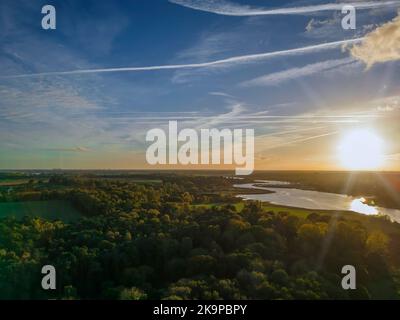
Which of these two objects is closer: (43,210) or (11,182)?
(11,182)

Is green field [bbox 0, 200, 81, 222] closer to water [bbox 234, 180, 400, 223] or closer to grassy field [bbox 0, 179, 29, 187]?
grassy field [bbox 0, 179, 29, 187]

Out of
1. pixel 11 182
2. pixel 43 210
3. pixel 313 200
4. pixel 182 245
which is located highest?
pixel 11 182

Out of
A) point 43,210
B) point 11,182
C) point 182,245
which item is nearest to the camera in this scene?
point 182,245

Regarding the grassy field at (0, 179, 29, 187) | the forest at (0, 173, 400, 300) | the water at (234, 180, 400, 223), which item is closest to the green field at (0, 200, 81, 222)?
the forest at (0, 173, 400, 300)

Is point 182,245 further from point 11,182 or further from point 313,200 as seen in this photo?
point 11,182

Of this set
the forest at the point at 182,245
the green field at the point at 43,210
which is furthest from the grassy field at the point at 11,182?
the green field at the point at 43,210

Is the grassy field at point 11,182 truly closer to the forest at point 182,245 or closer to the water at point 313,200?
the forest at point 182,245

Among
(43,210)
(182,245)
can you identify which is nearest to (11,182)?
(43,210)

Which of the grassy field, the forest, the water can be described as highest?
the grassy field
